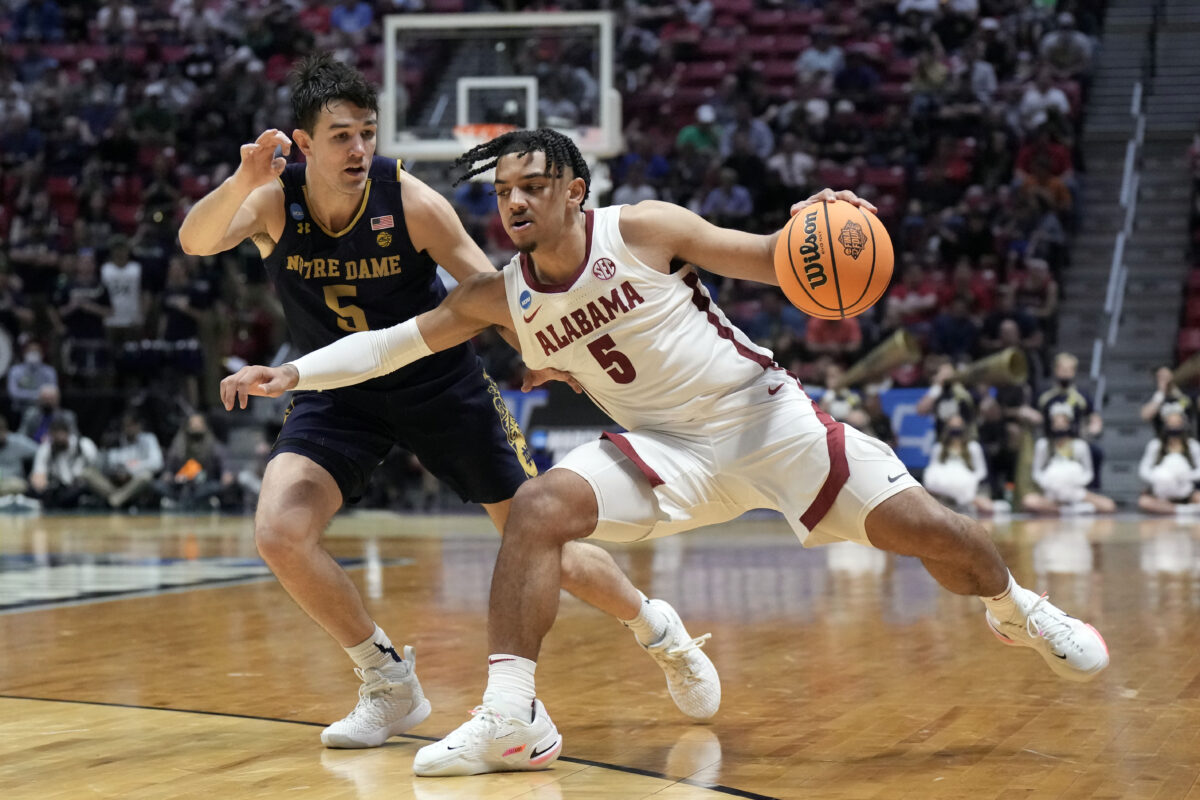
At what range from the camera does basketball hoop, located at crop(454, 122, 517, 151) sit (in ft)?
44.9

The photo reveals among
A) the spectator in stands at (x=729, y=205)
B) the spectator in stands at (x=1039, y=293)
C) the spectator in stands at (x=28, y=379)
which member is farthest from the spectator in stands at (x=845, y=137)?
Result: the spectator in stands at (x=28, y=379)

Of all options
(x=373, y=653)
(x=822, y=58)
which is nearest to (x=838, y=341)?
(x=822, y=58)

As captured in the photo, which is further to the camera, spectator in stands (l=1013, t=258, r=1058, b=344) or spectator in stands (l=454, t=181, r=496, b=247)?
spectator in stands (l=454, t=181, r=496, b=247)

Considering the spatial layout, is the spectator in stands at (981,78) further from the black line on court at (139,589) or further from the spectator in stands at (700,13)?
the black line on court at (139,589)

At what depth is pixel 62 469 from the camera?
16141 mm

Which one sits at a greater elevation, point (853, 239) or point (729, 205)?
point (729, 205)

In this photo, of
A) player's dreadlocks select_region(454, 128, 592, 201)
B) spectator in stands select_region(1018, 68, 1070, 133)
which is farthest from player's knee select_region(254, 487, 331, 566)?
spectator in stands select_region(1018, 68, 1070, 133)

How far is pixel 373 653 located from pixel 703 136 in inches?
561

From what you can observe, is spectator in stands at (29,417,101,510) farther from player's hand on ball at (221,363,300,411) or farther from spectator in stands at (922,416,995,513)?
player's hand on ball at (221,363,300,411)

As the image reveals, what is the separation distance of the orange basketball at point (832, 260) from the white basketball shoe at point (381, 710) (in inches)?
66.9

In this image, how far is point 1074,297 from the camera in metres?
17.3

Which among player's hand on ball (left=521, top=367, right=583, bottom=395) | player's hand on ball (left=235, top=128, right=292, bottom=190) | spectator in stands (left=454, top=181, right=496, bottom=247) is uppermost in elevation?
spectator in stands (left=454, top=181, right=496, bottom=247)

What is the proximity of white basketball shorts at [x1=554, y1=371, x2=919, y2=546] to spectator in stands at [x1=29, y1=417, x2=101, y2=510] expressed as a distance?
1294 cm

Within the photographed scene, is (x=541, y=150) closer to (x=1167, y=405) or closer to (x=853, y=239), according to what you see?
(x=853, y=239)
